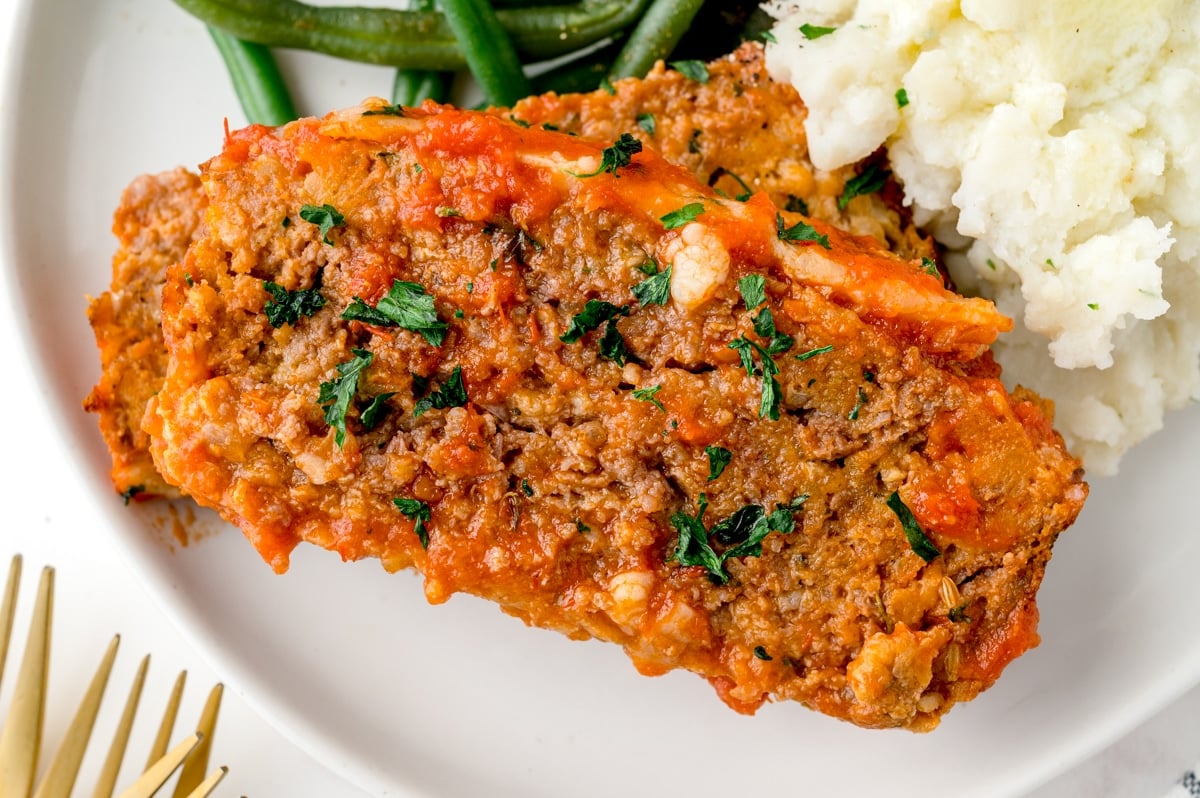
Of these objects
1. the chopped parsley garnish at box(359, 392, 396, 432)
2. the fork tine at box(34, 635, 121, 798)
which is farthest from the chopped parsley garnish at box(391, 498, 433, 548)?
the fork tine at box(34, 635, 121, 798)

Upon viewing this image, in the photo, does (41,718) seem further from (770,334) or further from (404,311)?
(770,334)

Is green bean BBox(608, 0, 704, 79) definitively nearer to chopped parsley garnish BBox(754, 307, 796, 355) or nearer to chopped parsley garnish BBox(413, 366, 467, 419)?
chopped parsley garnish BBox(754, 307, 796, 355)

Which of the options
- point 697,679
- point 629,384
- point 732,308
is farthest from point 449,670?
point 732,308

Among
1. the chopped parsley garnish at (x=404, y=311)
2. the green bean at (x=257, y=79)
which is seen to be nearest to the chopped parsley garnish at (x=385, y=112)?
the chopped parsley garnish at (x=404, y=311)

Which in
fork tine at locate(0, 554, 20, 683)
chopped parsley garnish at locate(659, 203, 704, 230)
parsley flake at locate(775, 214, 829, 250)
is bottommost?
fork tine at locate(0, 554, 20, 683)

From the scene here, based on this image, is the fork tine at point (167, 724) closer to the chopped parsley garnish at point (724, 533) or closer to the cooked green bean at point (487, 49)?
the chopped parsley garnish at point (724, 533)

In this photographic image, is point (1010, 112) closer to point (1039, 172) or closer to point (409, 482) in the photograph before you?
point (1039, 172)
